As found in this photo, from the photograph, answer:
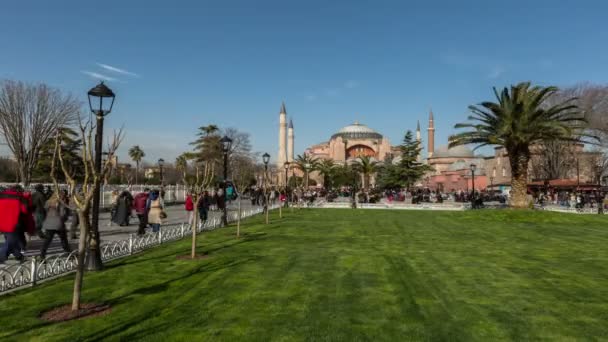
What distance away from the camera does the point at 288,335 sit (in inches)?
198

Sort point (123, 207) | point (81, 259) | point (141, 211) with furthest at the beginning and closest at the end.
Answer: point (123, 207) < point (141, 211) < point (81, 259)

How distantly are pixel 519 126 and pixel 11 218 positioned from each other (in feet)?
73.5

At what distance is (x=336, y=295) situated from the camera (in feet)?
22.0

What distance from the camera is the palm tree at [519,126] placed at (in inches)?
898

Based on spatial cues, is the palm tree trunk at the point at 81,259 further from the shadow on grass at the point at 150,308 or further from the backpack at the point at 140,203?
the backpack at the point at 140,203

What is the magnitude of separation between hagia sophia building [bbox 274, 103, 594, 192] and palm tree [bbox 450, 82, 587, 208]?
28.9 m

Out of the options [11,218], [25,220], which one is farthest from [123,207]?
[11,218]

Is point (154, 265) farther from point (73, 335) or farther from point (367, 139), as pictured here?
point (367, 139)

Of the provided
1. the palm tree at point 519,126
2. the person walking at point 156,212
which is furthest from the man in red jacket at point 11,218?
the palm tree at point 519,126

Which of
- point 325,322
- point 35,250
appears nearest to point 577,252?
point 325,322

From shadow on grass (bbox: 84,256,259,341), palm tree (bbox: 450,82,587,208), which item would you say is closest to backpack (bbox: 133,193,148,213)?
shadow on grass (bbox: 84,256,259,341)

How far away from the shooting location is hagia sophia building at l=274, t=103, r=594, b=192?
66.6 meters

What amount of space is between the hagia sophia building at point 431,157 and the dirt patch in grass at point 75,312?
172 feet

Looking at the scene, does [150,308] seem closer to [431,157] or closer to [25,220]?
[25,220]
